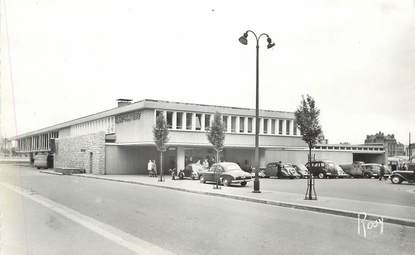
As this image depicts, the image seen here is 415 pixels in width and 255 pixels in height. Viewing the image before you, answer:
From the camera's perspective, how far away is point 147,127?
40.4 meters

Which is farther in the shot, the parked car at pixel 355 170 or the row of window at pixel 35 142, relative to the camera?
the row of window at pixel 35 142

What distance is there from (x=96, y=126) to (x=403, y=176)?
3729 centimetres

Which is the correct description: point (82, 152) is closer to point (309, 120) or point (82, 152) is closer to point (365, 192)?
point (365, 192)

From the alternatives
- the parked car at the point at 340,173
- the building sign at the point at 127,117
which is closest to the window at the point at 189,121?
the building sign at the point at 127,117

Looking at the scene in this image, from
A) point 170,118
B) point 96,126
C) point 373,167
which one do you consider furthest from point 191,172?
point 96,126

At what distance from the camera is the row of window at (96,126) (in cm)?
4966

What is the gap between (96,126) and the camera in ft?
181

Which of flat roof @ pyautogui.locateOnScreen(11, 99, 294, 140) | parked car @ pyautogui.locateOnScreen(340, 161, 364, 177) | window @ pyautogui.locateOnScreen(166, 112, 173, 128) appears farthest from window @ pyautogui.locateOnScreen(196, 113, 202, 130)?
parked car @ pyautogui.locateOnScreen(340, 161, 364, 177)

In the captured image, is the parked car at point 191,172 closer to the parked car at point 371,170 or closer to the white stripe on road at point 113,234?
the parked car at point 371,170

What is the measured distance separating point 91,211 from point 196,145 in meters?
29.4

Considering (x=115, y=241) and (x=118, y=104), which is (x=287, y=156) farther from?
(x=115, y=241)

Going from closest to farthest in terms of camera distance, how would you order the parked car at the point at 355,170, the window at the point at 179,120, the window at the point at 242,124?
the parked car at the point at 355,170
the window at the point at 179,120
the window at the point at 242,124

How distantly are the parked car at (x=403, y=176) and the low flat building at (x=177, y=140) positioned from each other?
50.1 ft

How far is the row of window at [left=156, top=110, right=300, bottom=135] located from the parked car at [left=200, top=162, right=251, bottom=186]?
12136 mm
